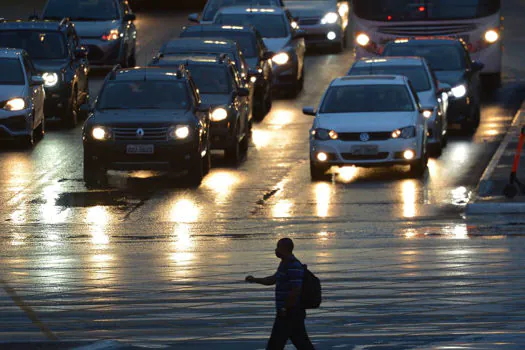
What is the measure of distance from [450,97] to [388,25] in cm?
571

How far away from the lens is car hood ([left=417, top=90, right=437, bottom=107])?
27.2m

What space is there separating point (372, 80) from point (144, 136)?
14.0 ft

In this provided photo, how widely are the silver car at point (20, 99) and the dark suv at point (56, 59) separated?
5.06ft

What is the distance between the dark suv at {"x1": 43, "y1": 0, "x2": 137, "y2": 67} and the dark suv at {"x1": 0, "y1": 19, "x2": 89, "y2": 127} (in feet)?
13.4

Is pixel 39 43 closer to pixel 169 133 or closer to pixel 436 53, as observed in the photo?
pixel 436 53

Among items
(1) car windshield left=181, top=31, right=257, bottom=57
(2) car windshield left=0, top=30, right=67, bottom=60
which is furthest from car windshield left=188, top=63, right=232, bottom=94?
(1) car windshield left=181, top=31, right=257, bottom=57

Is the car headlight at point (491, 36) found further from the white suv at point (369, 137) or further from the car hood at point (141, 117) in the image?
the car hood at point (141, 117)

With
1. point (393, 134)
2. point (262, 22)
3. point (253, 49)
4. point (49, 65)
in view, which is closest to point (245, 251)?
point (393, 134)

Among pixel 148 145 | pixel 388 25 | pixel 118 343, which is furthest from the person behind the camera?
pixel 388 25

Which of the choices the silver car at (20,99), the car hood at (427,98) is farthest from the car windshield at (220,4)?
the car hood at (427,98)

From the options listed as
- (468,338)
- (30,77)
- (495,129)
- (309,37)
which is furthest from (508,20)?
(468,338)

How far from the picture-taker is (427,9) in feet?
115

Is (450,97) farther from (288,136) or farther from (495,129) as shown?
(288,136)

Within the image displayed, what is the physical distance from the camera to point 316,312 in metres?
14.2
